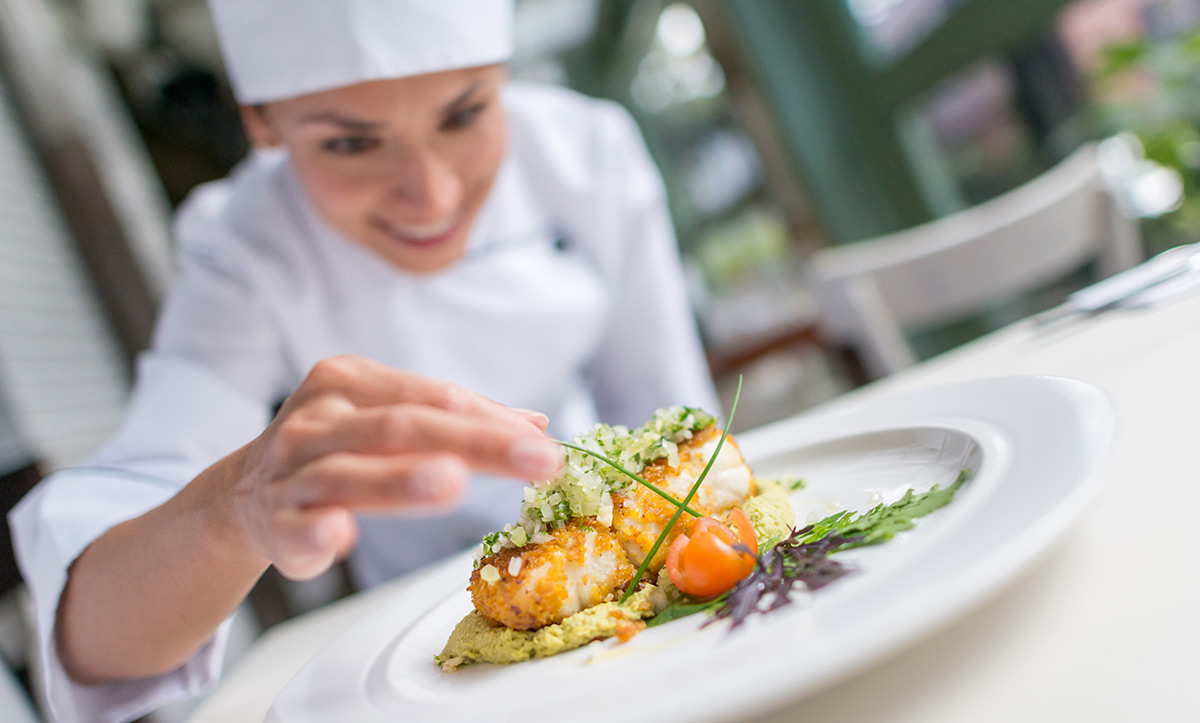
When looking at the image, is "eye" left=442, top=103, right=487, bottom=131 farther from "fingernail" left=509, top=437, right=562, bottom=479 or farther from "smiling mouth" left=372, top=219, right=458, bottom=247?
"fingernail" left=509, top=437, right=562, bottom=479

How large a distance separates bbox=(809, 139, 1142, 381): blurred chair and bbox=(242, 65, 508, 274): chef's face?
1071 mm

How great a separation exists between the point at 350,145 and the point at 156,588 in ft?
2.52

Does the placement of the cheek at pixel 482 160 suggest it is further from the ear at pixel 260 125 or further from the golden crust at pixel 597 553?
the golden crust at pixel 597 553

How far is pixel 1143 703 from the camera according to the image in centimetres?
39

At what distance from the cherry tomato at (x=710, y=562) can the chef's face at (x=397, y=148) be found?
33.5 inches

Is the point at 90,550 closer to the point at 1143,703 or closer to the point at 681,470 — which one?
the point at 681,470

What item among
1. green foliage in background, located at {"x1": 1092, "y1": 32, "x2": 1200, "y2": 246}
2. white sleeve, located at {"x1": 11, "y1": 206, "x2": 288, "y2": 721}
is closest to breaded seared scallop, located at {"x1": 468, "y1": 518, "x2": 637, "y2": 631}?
white sleeve, located at {"x1": 11, "y1": 206, "x2": 288, "y2": 721}

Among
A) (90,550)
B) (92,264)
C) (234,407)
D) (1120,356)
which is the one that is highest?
(92,264)

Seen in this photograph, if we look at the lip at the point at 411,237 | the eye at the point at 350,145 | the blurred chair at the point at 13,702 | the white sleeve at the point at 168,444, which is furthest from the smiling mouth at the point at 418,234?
the blurred chair at the point at 13,702

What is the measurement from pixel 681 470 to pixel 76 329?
3.05 m

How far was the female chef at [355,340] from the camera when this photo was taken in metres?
0.57

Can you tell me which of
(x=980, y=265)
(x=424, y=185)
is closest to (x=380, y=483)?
(x=424, y=185)

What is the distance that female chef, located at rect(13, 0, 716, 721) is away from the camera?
0.57 meters

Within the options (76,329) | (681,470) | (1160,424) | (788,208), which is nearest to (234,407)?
(681,470)
